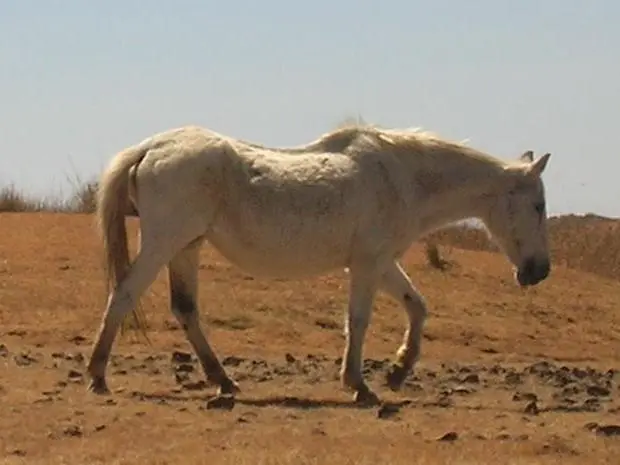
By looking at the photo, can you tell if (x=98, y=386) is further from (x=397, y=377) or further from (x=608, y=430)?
(x=608, y=430)

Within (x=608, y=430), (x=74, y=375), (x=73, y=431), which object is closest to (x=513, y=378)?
(x=608, y=430)

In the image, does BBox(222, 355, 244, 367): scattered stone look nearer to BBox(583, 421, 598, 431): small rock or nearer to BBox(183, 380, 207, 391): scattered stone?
BBox(183, 380, 207, 391): scattered stone

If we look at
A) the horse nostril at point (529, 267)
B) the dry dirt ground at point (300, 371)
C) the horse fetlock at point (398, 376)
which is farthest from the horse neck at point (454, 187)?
the dry dirt ground at point (300, 371)

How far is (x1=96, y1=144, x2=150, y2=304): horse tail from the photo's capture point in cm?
996

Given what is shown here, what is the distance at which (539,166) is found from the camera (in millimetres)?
10875

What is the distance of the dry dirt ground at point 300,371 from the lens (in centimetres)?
771

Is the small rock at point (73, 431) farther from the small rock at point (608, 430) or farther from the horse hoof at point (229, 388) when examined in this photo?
the small rock at point (608, 430)

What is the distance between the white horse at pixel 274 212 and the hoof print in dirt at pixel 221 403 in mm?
885

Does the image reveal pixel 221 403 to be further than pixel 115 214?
No

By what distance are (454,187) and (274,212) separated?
159 cm

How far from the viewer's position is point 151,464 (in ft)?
→ 23.3

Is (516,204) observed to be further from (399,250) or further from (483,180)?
(399,250)

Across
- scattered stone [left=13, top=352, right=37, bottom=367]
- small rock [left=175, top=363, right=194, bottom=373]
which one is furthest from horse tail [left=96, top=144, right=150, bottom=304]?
scattered stone [left=13, top=352, right=37, bottom=367]

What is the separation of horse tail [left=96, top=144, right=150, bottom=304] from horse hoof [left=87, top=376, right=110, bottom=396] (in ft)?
2.45
